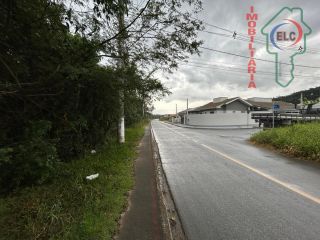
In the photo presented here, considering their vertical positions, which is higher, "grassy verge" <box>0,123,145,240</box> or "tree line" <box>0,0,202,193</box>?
"tree line" <box>0,0,202,193</box>

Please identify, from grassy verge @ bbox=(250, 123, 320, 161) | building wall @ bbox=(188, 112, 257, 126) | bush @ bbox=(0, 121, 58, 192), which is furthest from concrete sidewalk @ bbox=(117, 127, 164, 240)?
building wall @ bbox=(188, 112, 257, 126)

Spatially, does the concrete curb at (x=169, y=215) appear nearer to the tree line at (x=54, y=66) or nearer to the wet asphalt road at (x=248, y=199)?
the wet asphalt road at (x=248, y=199)

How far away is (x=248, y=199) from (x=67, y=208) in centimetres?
335

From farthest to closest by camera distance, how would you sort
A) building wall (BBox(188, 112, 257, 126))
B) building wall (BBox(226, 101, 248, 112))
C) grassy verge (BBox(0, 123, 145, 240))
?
1. building wall (BBox(226, 101, 248, 112))
2. building wall (BBox(188, 112, 257, 126))
3. grassy verge (BBox(0, 123, 145, 240))

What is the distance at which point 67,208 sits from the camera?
4402 millimetres

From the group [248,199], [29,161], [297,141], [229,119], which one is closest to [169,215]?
[248,199]

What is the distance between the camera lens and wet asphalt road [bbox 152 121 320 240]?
3.81 meters

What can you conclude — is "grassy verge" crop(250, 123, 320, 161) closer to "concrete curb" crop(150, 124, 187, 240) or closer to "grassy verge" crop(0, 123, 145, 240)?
"concrete curb" crop(150, 124, 187, 240)

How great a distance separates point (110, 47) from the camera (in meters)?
6.29

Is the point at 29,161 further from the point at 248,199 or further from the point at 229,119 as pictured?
the point at 229,119

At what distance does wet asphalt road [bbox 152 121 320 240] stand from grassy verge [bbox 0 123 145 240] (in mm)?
1217

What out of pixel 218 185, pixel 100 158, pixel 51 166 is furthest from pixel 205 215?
pixel 100 158

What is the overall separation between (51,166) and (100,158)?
141 inches

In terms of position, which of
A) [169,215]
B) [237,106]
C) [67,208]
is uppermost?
[237,106]
